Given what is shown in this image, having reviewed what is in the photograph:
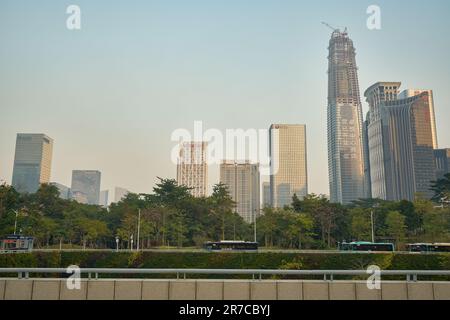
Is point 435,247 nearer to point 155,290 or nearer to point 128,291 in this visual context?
point 155,290

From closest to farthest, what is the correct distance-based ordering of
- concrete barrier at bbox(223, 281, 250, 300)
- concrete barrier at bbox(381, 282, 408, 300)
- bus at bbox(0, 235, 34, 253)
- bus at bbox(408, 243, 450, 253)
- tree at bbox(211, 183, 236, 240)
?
concrete barrier at bbox(381, 282, 408, 300), concrete barrier at bbox(223, 281, 250, 300), bus at bbox(0, 235, 34, 253), bus at bbox(408, 243, 450, 253), tree at bbox(211, 183, 236, 240)

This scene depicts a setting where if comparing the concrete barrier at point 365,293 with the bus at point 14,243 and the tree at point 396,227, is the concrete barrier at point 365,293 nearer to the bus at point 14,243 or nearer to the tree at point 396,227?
the bus at point 14,243

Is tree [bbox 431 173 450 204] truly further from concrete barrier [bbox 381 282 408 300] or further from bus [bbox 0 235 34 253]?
concrete barrier [bbox 381 282 408 300]

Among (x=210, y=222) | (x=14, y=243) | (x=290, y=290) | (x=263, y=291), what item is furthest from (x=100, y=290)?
(x=210, y=222)

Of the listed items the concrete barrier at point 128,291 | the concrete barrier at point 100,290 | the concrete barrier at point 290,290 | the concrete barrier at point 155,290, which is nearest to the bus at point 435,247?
the concrete barrier at point 290,290

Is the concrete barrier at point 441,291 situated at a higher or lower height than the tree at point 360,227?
lower

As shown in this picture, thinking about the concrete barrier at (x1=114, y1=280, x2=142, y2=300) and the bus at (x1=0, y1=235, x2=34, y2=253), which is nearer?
the concrete barrier at (x1=114, y1=280, x2=142, y2=300)

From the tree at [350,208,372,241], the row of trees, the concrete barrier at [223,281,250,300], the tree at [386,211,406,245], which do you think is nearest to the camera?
the concrete barrier at [223,281,250,300]

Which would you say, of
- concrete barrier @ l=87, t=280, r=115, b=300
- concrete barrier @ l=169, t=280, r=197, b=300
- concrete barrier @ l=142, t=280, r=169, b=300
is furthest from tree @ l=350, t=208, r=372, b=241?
concrete barrier @ l=87, t=280, r=115, b=300
